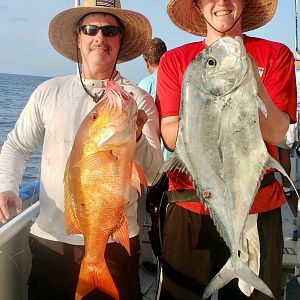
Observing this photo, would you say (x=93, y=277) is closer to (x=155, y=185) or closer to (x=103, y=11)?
(x=155, y=185)

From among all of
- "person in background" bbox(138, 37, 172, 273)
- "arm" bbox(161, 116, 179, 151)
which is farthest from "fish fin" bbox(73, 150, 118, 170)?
"person in background" bbox(138, 37, 172, 273)

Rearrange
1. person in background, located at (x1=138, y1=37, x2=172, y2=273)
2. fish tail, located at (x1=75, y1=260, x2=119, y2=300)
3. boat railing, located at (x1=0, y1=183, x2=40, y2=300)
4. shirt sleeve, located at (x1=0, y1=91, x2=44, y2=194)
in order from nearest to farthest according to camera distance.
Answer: fish tail, located at (x1=75, y1=260, x2=119, y2=300), shirt sleeve, located at (x1=0, y1=91, x2=44, y2=194), boat railing, located at (x1=0, y1=183, x2=40, y2=300), person in background, located at (x1=138, y1=37, x2=172, y2=273)

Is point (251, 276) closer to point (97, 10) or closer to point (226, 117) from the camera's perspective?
point (226, 117)

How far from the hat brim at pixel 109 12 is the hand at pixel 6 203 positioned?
127 centimetres

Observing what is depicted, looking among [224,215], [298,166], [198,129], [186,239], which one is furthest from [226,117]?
[298,166]

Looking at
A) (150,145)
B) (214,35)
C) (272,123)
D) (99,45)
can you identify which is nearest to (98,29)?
(99,45)

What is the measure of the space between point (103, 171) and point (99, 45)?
0.98 m

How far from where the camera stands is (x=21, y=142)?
9.84 ft

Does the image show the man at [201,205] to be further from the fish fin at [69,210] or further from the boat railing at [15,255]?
the boat railing at [15,255]

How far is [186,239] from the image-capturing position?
2814 mm

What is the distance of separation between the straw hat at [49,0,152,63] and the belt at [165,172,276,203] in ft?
3.93

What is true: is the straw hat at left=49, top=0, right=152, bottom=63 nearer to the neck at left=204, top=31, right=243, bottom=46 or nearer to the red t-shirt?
the red t-shirt

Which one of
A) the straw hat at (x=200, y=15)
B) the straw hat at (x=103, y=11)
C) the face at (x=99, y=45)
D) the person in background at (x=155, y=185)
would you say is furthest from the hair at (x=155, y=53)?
the face at (x=99, y=45)

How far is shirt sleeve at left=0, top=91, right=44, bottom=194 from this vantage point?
290cm
